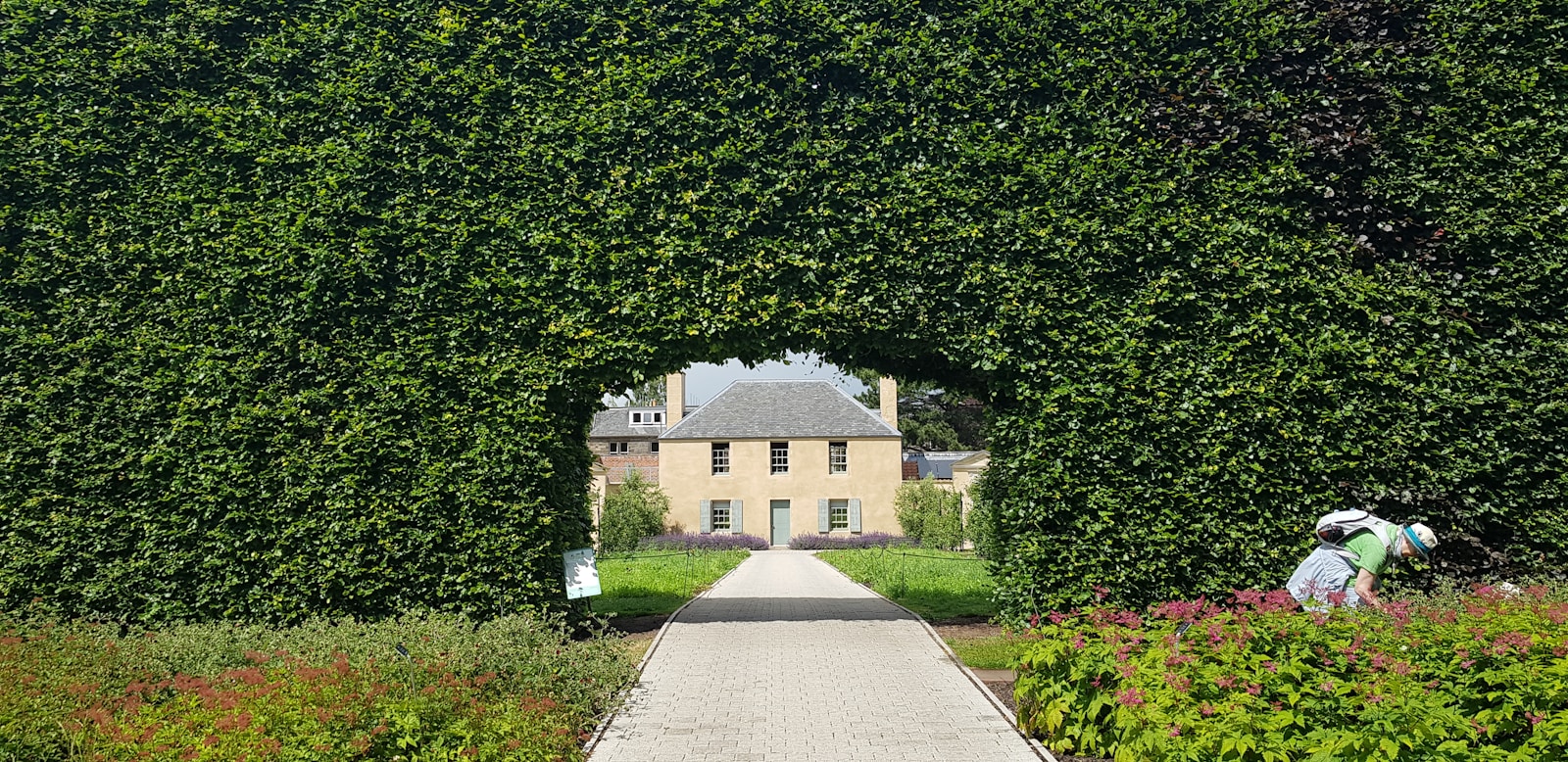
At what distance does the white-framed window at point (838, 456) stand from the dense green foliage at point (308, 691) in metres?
31.0

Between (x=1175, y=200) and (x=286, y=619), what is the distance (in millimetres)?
8724

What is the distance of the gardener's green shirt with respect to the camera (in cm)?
759

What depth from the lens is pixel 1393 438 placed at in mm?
8852

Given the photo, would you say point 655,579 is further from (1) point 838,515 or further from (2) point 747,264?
(1) point 838,515

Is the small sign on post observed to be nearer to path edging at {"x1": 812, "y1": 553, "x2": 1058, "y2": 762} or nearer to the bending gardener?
path edging at {"x1": 812, "y1": 553, "x2": 1058, "y2": 762}

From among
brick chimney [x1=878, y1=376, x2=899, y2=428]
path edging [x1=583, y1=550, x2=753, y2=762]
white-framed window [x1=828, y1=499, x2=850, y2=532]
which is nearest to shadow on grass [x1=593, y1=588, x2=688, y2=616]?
path edging [x1=583, y1=550, x2=753, y2=762]

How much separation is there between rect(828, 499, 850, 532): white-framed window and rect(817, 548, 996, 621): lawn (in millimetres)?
12063

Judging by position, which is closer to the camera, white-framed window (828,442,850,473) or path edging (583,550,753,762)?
path edging (583,550,753,762)

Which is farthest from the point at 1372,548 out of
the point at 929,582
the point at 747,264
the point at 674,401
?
the point at 674,401

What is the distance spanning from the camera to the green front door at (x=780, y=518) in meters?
39.1

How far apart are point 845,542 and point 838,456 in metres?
4.14

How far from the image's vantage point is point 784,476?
39188mm

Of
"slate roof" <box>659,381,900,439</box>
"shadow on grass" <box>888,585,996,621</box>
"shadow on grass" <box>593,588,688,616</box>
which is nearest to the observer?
"shadow on grass" <box>888,585,996,621</box>

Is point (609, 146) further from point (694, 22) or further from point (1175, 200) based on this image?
point (1175, 200)
